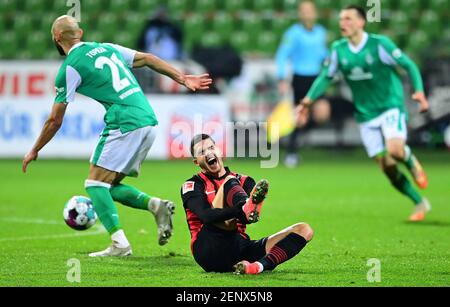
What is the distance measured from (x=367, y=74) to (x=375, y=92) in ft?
0.83

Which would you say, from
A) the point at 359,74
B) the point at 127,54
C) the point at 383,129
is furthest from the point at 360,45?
the point at 127,54

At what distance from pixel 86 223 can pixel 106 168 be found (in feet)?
2.03

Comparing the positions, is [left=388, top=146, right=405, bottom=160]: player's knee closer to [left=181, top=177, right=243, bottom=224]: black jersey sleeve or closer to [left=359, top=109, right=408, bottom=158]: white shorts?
[left=359, top=109, right=408, bottom=158]: white shorts

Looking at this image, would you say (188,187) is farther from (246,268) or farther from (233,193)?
(246,268)

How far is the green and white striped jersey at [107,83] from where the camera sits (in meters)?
8.85

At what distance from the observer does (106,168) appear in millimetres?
9000

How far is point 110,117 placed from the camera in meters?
9.02

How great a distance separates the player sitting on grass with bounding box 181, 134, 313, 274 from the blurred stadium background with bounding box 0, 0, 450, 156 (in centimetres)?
1207

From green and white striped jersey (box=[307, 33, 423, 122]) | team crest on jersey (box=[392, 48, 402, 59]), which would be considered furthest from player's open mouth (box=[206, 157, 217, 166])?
team crest on jersey (box=[392, 48, 402, 59])

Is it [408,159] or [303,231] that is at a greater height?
[408,159]

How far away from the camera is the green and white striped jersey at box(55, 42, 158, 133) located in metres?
8.85

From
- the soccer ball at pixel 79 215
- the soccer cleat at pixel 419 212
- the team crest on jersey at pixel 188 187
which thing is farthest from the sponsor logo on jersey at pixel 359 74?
the team crest on jersey at pixel 188 187

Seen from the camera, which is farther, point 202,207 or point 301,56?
point 301,56

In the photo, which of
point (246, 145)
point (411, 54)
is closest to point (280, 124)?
point (246, 145)
